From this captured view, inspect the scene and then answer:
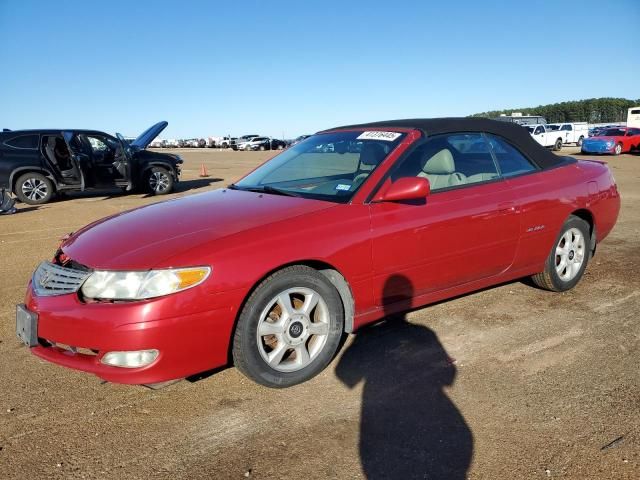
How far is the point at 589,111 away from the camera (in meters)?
79.9

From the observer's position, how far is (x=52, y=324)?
2.73m

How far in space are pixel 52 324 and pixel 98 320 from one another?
13.6 inches

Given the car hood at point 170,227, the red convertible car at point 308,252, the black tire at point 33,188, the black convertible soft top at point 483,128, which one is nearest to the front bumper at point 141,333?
the red convertible car at point 308,252

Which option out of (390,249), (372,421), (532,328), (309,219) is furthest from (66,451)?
(532,328)

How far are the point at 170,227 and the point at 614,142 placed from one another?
27.9m

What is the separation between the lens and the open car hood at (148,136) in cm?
1266

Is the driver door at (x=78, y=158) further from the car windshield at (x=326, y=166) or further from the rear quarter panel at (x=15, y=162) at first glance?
the car windshield at (x=326, y=166)

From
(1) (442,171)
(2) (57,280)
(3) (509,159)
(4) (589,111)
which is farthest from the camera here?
(4) (589,111)

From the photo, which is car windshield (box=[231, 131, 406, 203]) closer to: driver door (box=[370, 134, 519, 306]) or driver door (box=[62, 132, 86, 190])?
driver door (box=[370, 134, 519, 306])

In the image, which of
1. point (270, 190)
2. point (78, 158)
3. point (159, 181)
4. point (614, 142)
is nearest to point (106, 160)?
point (78, 158)

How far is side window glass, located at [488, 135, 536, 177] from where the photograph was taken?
4.10 metres

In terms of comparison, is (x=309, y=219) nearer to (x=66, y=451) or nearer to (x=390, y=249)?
(x=390, y=249)

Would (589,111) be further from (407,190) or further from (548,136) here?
(407,190)

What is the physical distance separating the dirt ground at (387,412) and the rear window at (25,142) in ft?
29.7
